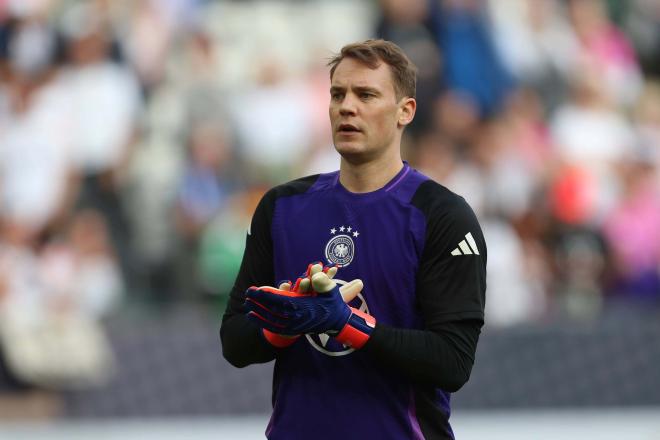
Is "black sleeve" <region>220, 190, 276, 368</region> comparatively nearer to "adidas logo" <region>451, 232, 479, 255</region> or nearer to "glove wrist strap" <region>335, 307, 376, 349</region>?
"glove wrist strap" <region>335, 307, 376, 349</region>

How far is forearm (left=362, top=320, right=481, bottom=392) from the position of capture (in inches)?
149

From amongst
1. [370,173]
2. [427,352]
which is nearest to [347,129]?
[370,173]

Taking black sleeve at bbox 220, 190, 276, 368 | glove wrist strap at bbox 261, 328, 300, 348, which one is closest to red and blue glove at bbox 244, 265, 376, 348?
glove wrist strap at bbox 261, 328, 300, 348

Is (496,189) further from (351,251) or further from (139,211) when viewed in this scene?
(351,251)

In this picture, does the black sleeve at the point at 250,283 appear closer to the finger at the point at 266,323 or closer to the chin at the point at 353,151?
the finger at the point at 266,323

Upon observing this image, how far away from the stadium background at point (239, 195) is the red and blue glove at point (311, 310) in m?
6.30

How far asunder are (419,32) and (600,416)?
3931 millimetres

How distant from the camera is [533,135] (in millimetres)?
12031

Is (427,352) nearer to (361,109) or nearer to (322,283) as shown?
(322,283)

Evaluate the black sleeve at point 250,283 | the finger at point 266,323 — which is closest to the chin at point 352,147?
the black sleeve at point 250,283

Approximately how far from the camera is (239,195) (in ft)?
36.4

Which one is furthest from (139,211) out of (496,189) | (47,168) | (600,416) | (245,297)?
(245,297)

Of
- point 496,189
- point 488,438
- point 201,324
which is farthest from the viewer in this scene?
point 496,189

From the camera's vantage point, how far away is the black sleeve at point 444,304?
3.81 meters
